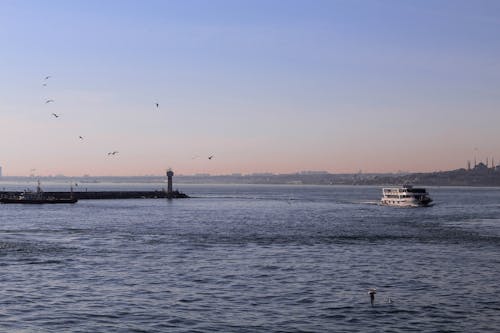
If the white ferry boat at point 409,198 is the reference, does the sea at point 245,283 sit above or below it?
below

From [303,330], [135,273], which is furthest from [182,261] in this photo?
[303,330]

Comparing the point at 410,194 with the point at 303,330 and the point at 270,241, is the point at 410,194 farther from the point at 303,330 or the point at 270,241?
Result: the point at 303,330

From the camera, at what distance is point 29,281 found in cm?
4281

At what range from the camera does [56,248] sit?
203 feet

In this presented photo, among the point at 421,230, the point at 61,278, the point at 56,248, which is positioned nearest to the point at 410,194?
the point at 421,230

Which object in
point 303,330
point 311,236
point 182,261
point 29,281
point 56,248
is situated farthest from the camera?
point 311,236

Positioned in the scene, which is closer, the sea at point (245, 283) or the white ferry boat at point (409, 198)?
the sea at point (245, 283)

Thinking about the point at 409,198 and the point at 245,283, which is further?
the point at 409,198

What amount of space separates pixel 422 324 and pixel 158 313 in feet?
41.8

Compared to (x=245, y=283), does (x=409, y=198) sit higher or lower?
higher

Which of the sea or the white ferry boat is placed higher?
the white ferry boat

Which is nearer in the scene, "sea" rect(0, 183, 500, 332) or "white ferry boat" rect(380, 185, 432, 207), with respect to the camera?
"sea" rect(0, 183, 500, 332)

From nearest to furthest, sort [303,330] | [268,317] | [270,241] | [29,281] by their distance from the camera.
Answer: [303,330] < [268,317] < [29,281] < [270,241]

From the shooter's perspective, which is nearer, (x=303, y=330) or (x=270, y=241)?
(x=303, y=330)
